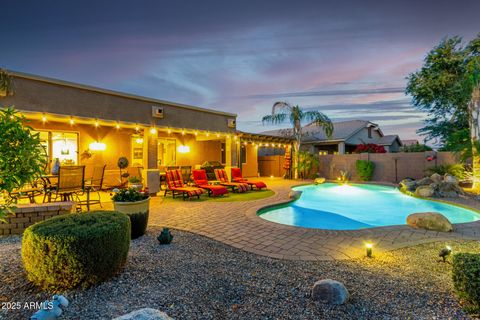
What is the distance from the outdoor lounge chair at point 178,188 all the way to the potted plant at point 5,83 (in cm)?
556

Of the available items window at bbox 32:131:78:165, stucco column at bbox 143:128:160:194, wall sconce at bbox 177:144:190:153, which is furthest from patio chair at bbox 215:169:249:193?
window at bbox 32:131:78:165

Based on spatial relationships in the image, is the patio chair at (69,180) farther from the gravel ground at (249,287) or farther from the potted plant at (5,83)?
the potted plant at (5,83)

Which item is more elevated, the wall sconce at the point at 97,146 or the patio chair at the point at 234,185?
the wall sconce at the point at 97,146

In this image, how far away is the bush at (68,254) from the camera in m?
2.47

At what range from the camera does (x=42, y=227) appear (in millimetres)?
2730

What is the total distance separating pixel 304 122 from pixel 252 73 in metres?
5.50

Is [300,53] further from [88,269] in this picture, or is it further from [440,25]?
[88,269]

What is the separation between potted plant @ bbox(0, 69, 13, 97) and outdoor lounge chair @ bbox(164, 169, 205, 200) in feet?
18.2

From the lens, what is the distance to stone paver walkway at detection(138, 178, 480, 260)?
401 cm

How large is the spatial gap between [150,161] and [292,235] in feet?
23.9

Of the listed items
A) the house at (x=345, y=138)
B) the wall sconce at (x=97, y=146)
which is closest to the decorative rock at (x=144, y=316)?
the wall sconce at (x=97, y=146)

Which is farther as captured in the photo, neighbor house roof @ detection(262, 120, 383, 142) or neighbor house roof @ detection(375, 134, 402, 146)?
neighbor house roof @ detection(375, 134, 402, 146)

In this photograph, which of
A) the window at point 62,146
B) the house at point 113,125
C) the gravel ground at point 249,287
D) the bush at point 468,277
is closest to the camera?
the bush at point 468,277

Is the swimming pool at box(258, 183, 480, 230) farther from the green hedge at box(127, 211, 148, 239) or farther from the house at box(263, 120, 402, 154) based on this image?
the house at box(263, 120, 402, 154)
